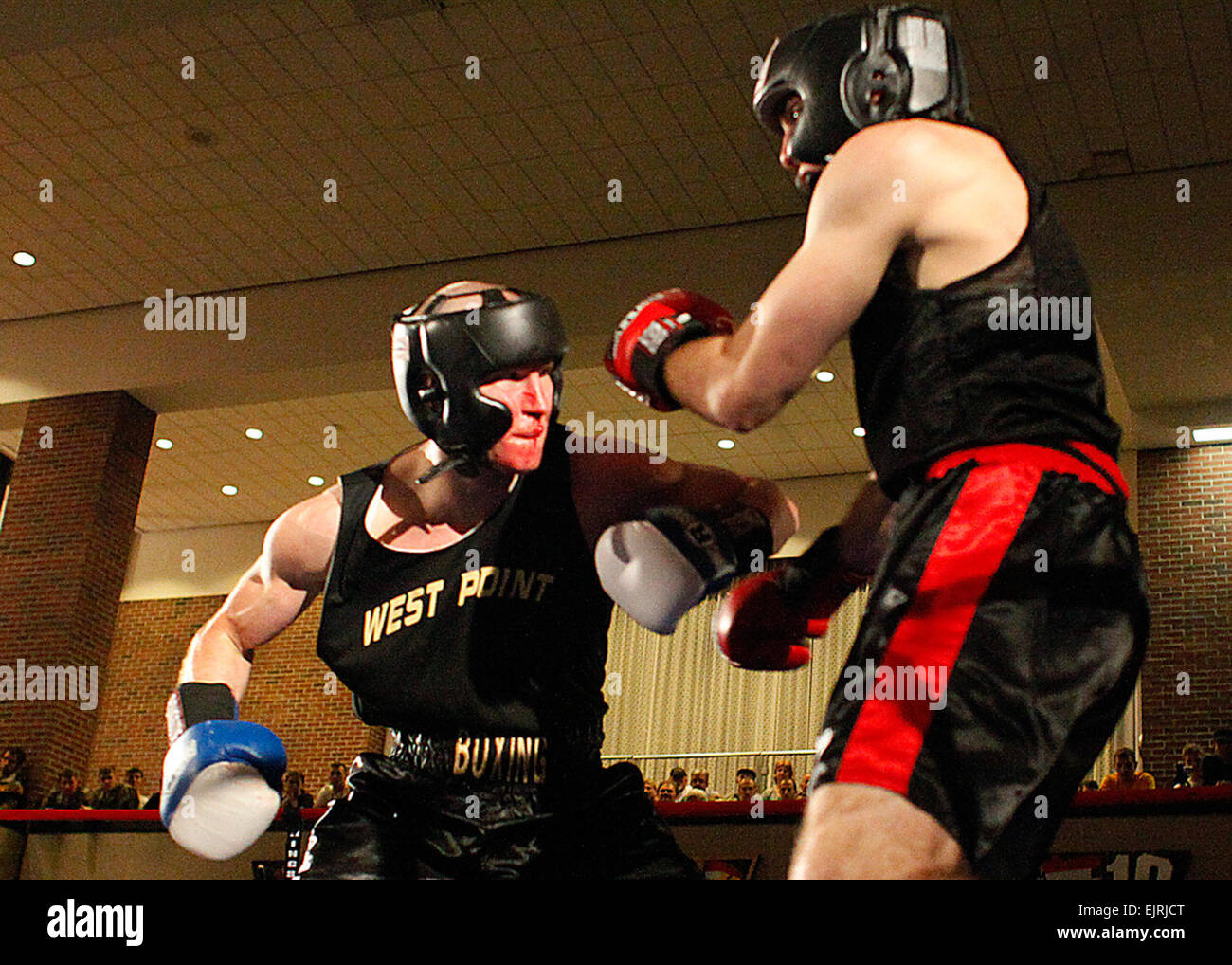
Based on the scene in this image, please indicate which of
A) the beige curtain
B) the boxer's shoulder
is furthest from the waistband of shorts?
the beige curtain

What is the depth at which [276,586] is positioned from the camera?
3047 millimetres

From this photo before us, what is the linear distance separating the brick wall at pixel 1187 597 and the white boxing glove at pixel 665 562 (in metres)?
9.88

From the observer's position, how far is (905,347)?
1910 millimetres

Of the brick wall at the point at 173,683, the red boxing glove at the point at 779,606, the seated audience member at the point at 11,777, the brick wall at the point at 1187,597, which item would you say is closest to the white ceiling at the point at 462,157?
the brick wall at the point at 1187,597

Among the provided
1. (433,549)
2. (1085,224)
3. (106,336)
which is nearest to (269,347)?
(106,336)

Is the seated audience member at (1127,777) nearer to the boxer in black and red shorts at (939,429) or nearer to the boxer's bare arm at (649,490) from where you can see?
the boxer's bare arm at (649,490)

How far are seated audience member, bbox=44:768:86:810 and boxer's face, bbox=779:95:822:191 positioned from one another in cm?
902

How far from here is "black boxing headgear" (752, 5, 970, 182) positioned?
6.73ft

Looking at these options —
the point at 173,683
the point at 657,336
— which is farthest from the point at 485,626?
the point at 173,683

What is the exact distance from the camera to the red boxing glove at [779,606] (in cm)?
243

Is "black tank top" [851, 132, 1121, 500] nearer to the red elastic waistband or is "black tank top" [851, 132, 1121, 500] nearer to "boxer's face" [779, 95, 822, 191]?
the red elastic waistband

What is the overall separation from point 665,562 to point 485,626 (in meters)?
0.52

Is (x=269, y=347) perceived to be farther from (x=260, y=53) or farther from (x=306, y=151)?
(x=260, y=53)

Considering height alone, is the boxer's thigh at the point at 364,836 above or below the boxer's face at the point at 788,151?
below
